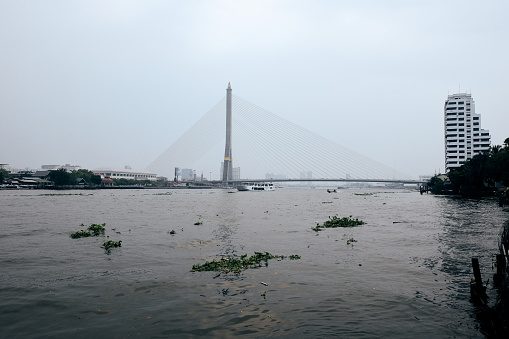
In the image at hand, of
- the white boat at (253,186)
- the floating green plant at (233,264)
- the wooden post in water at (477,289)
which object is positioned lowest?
the floating green plant at (233,264)

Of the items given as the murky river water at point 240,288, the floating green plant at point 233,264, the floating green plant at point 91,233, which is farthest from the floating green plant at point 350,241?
the floating green plant at point 91,233

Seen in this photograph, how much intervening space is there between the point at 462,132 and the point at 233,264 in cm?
15093

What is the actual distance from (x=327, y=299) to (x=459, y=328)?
342cm

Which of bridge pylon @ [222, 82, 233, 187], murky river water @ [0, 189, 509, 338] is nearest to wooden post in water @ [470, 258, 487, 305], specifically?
murky river water @ [0, 189, 509, 338]

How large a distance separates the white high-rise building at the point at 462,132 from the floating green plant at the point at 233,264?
144 metres

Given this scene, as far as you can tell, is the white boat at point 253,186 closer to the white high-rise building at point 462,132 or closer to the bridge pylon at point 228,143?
the bridge pylon at point 228,143

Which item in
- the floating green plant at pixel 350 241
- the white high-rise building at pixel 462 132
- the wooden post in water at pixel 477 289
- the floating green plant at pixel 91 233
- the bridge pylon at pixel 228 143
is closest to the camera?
the wooden post in water at pixel 477 289

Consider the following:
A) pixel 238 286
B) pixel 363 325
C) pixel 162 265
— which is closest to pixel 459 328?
pixel 363 325

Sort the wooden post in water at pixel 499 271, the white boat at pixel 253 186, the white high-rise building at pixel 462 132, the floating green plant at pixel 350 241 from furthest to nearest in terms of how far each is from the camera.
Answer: the white boat at pixel 253 186 → the white high-rise building at pixel 462 132 → the floating green plant at pixel 350 241 → the wooden post in water at pixel 499 271

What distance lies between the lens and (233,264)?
1417 cm

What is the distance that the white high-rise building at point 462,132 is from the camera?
13650 centimetres

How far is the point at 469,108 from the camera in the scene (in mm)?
139500

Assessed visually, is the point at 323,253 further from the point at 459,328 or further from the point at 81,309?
the point at 81,309

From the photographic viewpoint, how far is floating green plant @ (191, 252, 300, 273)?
1356 cm
